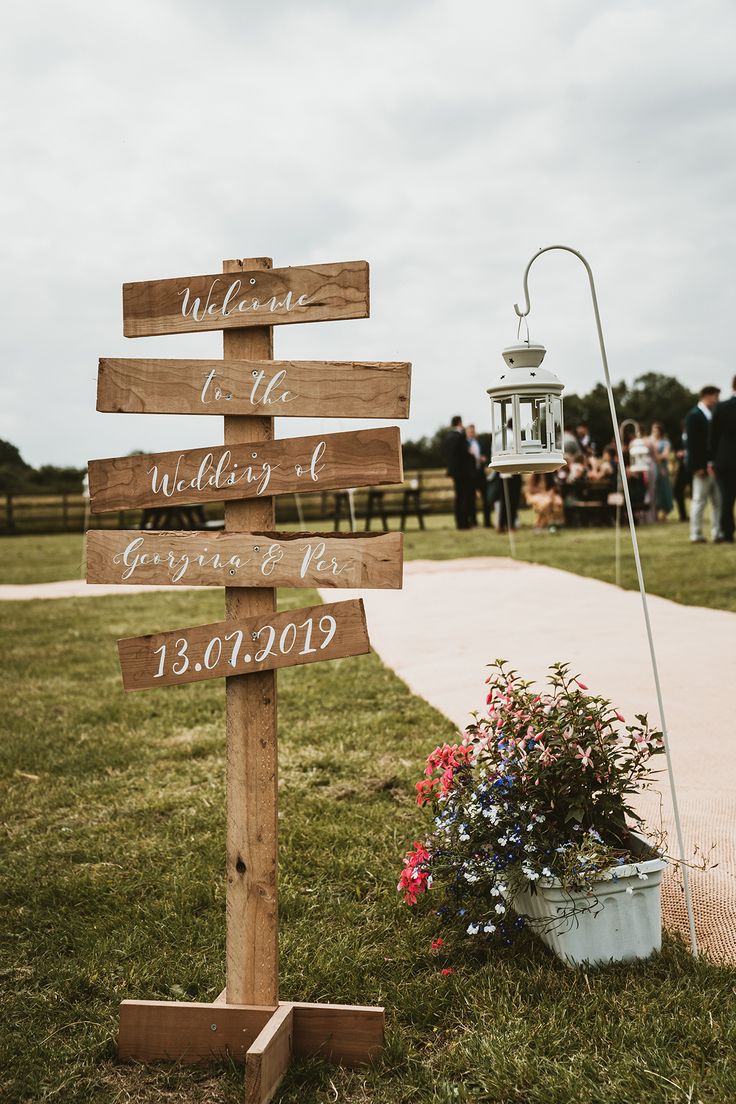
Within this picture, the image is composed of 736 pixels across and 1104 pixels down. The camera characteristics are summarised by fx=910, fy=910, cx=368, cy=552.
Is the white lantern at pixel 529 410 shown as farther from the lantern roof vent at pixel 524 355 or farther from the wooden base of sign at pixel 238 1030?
the wooden base of sign at pixel 238 1030

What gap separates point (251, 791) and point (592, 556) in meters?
10.2

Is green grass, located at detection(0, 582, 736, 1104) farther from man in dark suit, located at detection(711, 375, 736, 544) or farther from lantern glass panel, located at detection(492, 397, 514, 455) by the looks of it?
man in dark suit, located at detection(711, 375, 736, 544)

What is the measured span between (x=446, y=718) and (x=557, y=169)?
6.06 meters

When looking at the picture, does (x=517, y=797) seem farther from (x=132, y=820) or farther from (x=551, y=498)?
(x=551, y=498)

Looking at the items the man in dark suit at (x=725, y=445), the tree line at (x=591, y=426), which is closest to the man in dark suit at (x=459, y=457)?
the tree line at (x=591, y=426)

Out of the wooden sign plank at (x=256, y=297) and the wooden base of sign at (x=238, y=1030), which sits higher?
the wooden sign plank at (x=256, y=297)

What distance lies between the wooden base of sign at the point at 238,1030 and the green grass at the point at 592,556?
21.0ft

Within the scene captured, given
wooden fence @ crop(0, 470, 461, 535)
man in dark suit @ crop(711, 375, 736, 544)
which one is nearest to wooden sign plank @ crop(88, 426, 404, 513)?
man in dark suit @ crop(711, 375, 736, 544)

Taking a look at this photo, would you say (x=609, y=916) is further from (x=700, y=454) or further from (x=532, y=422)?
(x=700, y=454)

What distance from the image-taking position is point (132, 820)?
149 inches

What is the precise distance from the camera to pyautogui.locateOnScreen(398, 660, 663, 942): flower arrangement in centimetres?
247

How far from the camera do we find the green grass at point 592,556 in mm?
9113

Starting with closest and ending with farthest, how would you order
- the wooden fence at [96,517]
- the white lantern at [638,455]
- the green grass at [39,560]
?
the white lantern at [638,455] → the green grass at [39,560] → the wooden fence at [96,517]

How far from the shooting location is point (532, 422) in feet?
8.59
